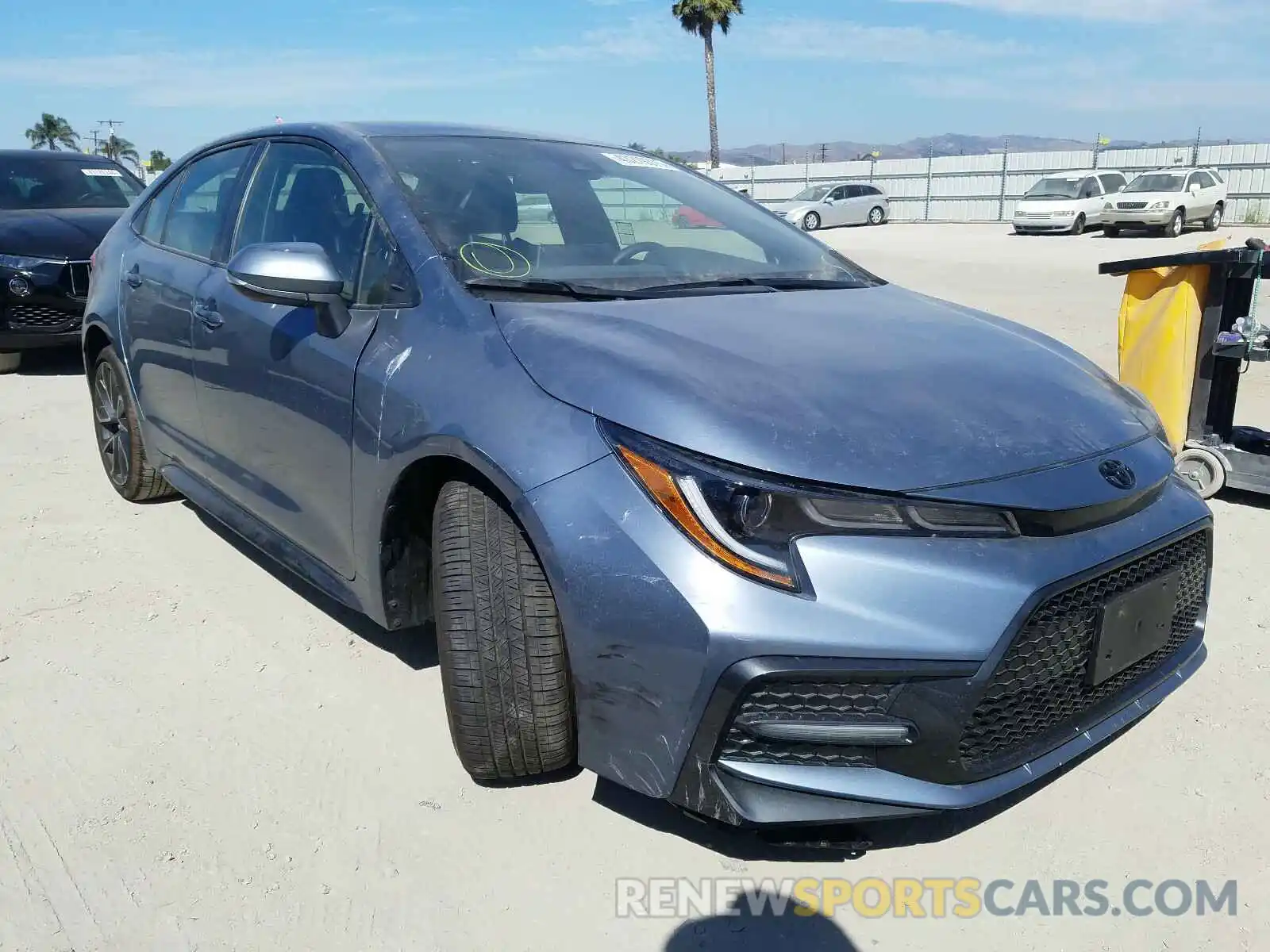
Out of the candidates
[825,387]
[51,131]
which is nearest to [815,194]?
[825,387]

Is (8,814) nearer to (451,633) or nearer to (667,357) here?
(451,633)

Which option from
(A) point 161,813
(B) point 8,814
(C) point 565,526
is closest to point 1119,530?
(C) point 565,526

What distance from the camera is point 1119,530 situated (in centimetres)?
201

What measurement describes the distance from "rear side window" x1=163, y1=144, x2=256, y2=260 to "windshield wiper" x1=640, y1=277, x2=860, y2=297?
1.57 meters

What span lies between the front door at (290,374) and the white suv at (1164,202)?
23104mm

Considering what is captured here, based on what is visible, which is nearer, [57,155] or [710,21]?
[57,155]

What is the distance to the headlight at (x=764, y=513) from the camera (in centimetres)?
178

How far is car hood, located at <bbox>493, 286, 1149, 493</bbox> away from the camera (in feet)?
6.10

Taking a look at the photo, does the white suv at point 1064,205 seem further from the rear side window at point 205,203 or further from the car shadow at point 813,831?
the car shadow at point 813,831

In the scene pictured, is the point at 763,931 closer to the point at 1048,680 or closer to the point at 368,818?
the point at 1048,680

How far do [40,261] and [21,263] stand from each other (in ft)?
0.40

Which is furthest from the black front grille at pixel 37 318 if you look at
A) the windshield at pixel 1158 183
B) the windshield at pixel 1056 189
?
the windshield at pixel 1056 189

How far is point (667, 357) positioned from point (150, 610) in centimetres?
221

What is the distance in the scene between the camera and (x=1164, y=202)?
72.1 feet
